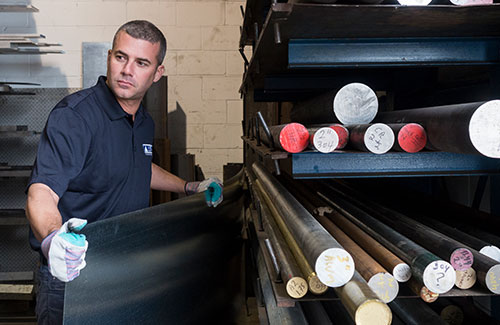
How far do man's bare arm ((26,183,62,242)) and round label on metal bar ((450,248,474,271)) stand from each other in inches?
45.7

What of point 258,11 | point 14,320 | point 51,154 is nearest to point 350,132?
point 51,154

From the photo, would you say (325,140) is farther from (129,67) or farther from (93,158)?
(129,67)

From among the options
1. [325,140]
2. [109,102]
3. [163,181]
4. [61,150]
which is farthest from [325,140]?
[163,181]

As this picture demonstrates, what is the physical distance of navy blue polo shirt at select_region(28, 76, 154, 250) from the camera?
166 centimetres

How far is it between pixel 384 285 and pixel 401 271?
53 mm

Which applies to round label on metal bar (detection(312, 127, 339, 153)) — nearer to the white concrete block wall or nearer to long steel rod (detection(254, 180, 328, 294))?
long steel rod (detection(254, 180, 328, 294))

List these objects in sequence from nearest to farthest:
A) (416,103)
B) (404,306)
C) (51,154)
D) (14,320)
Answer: (404,306)
(51,154)
(416,103)
(14,320)

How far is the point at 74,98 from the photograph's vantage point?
1.84m

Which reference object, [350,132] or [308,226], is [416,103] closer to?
[350,132]

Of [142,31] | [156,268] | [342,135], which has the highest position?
[142,31]

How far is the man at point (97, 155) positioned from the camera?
1.58 meters

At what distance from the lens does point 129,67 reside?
201 centimetres

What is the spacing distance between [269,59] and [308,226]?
88cm

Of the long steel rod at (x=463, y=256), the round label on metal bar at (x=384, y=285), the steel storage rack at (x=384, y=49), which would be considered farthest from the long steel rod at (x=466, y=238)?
the round label on metal bar at (x=384, y=285)
